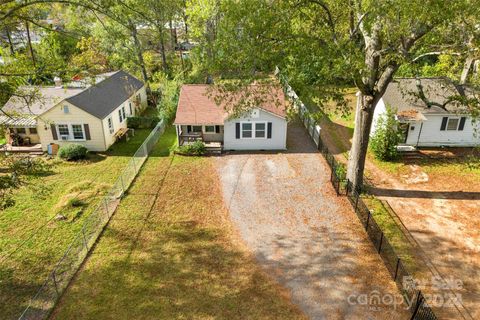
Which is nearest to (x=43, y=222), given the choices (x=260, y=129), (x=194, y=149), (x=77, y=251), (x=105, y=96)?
(x=77, y=251)

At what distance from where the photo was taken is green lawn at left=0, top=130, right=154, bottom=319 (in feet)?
38.8

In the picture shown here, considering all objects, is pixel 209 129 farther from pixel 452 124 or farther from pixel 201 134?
pixel 452 124

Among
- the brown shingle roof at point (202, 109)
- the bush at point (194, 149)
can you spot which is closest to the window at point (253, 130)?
the brown shingle roof at point (202, 109)

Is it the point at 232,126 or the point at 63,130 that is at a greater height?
the point at 232,126

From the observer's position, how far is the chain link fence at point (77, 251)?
1079 centimetres

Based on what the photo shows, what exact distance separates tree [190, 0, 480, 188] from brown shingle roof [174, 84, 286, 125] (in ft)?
23.0

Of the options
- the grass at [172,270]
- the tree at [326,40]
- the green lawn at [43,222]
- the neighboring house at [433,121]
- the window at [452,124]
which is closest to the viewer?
the grass at [172,270]

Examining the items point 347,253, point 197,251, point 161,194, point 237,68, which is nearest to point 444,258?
point 347,253

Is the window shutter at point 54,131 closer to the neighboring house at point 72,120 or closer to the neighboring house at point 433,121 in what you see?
the neighboring house at point 72,120

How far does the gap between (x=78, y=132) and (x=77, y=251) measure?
42.2 ft

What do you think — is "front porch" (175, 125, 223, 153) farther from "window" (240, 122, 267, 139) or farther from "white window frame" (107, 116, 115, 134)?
"white window frame" (107, 116, 115, 134)

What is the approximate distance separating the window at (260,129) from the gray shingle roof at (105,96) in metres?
9.25

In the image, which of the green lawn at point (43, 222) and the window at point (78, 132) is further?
the window at point (78, 132)

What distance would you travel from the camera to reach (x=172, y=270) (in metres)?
12.5
